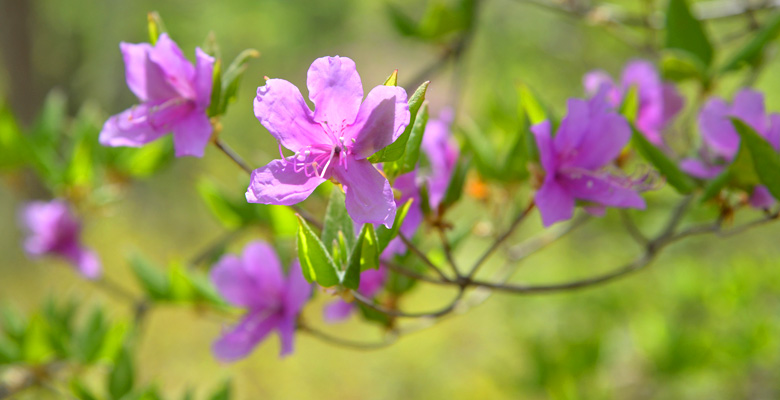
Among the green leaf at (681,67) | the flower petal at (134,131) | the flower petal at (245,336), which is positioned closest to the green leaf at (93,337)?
the flower petal at (245,336)

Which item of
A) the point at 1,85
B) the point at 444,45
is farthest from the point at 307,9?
the point at 444,45

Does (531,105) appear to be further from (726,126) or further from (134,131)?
(134,131)

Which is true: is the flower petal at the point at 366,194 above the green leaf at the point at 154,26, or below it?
below

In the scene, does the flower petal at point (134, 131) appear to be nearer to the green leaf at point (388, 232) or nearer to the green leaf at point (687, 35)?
the green leaf at point (388, 232)

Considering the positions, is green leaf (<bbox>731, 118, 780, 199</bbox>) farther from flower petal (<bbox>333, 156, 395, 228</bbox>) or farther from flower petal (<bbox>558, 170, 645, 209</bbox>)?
flower petal (<bbox>333, 156, 395, 228</bbox>)

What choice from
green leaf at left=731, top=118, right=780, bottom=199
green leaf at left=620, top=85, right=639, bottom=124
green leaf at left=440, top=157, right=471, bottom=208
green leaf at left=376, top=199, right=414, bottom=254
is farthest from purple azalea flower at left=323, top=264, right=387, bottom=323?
green leaf at left=731, top=118, right=780, bottom=199

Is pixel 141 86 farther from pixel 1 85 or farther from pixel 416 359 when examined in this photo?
pixel 1 85

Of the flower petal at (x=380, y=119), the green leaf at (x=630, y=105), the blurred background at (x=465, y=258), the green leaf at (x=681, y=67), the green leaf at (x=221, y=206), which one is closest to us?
the flower petal at (x=380, y=119)
